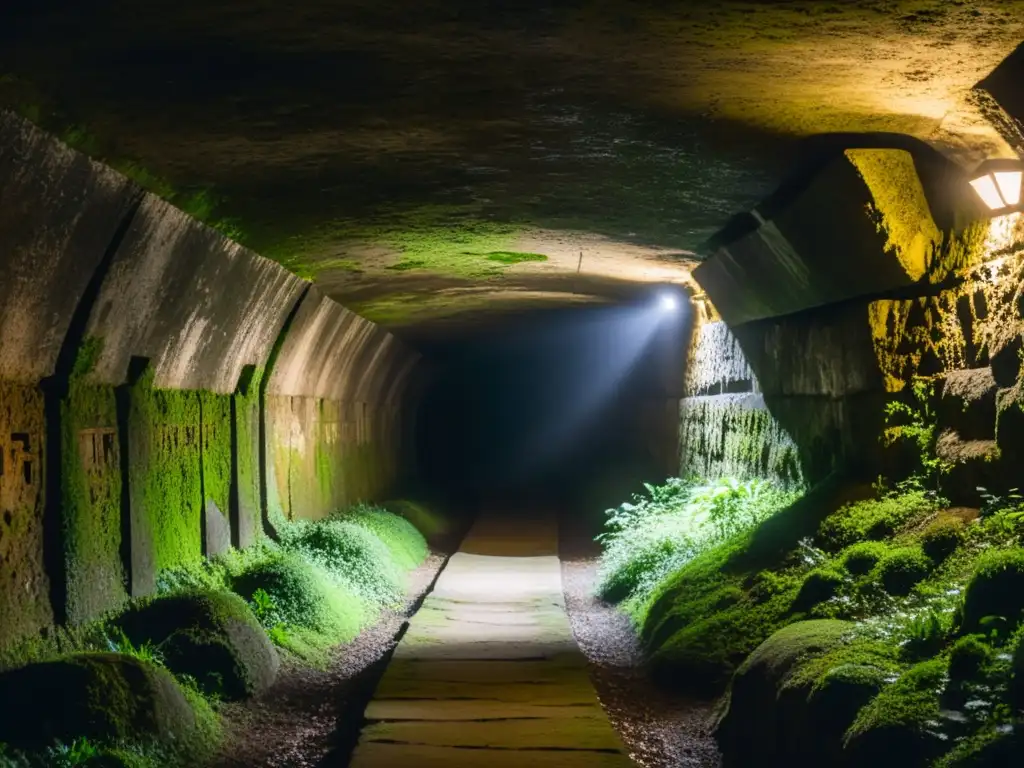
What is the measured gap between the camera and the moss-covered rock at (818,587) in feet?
22.0

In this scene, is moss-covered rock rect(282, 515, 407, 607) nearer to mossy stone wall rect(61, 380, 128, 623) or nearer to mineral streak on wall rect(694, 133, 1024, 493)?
mossy stone wall rect(61, 380, 128, 623)

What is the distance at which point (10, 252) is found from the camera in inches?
211

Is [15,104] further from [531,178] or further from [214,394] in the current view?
[214,394]

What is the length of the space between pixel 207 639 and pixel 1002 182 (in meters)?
5.78

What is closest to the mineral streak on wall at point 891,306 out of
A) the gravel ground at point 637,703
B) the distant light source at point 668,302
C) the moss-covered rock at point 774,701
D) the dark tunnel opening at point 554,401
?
the moss-covered rock at point 774,701

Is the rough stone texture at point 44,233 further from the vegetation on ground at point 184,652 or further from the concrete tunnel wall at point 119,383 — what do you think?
the vegetation on ground at point 184,652

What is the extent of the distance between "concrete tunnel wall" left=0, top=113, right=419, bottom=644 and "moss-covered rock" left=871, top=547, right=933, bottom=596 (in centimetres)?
503

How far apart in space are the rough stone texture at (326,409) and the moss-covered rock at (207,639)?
371cm

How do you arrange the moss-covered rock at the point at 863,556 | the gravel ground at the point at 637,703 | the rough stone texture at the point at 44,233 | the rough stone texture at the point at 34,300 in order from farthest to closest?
the moss-covered rock at the point at 863,556
the gravel ground at the point at 637,703
the rough stone texture at the point at 34,300
the rough stone texture at the point at 44,233

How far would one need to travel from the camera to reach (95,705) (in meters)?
5.31

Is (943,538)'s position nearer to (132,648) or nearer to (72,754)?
(72,754)

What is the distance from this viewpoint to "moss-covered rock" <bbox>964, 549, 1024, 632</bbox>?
4.83 m

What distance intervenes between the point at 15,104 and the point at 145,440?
353 centimetres

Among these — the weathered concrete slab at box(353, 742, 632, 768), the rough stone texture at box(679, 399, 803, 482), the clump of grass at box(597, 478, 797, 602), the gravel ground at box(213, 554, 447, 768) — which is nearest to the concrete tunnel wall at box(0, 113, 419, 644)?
the gravel ground at box(213, 554, 447, 768)
